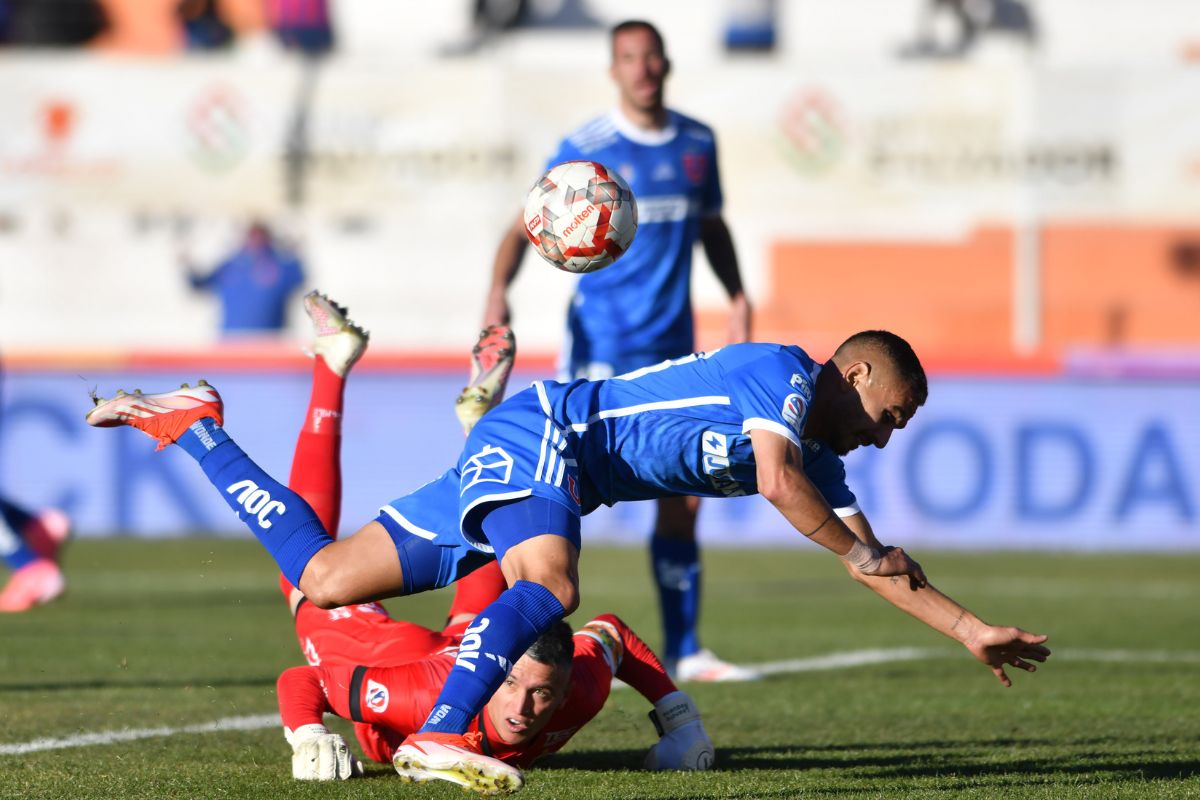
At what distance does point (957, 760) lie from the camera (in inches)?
238

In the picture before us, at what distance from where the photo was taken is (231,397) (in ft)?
54.0

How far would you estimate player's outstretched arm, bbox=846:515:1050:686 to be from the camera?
16.8ft

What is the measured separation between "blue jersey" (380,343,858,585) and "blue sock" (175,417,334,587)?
268 millimetres

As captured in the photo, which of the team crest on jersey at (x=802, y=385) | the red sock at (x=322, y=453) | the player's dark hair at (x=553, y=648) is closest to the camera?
the team crest on jersey at (x=802, y=385)

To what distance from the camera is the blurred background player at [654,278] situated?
27.5 ft

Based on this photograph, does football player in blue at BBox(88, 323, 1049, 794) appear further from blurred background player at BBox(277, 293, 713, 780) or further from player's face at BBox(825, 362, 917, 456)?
blurred background player at BBox(277, 293, 713, 780)

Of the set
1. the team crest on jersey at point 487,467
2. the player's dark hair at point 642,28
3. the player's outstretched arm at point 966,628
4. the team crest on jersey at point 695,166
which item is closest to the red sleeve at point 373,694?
the team crest on jersey at point 487,467

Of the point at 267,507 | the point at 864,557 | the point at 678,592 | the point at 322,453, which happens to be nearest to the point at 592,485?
the point at 864,557

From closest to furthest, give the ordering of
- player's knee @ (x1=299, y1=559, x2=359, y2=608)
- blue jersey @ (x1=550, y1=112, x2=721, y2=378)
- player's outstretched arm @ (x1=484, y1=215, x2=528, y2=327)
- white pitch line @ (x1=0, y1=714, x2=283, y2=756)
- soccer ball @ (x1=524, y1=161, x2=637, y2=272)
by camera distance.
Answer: player's knee @ (x1=299, y1=559, x2=359, y2=608), white pitch line @ (x1=0, y1=714, x2=283, y2=756), soccer ball @ (x1=524, y1=161, x2=637, y2=272), player's outstretched arm @ (x1=484, y1=215, x2=528, y2=327), blue jersey @ (x1=550, y1=112, x2=721, y2=378)

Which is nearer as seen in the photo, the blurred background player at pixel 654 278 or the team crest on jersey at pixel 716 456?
the team crest on jersey at pixel 716 456

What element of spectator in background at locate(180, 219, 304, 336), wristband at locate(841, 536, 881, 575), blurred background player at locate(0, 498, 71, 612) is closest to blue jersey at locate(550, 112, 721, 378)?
wristband at locate(841, 536, 881, 575)

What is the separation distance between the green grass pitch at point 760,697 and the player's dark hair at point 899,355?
3.80 ft

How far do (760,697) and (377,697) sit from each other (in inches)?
92.8

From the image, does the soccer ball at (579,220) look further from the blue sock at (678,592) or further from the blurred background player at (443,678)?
the blue sock at (678,592)
